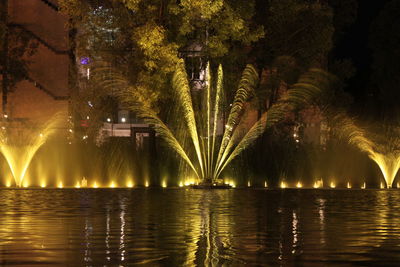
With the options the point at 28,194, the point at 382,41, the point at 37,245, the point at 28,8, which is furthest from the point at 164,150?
the point at 382,41

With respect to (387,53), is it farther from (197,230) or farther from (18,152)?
(197,230)

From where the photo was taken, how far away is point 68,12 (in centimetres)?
3916

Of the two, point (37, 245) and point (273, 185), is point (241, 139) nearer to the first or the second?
point (273, 185)

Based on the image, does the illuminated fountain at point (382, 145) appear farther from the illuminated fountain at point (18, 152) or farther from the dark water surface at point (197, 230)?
the illuminated fountain at point (18, 152)

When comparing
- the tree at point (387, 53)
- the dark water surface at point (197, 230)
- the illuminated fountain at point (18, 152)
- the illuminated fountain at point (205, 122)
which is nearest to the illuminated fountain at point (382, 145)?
the illuminated fountain at point (205, 122)

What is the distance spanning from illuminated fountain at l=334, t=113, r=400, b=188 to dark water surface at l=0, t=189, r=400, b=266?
10.6 m

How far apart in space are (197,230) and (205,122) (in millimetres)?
22901

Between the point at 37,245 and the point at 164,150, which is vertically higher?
the point at 164,150

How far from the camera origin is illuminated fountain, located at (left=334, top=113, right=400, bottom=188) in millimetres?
38375

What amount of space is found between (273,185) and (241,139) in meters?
3.65

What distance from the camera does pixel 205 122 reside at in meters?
39.1

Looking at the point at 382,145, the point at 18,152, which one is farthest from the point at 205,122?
the point at 382,145

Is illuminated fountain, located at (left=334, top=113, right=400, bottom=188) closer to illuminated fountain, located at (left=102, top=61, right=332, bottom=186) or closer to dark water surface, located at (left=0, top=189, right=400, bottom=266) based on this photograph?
illuminated fountain, located at (left=102, top=61, right=332, bottom=186)

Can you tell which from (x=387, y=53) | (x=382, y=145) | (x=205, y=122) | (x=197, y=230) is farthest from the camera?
(x=387, y=53)
